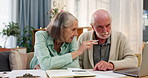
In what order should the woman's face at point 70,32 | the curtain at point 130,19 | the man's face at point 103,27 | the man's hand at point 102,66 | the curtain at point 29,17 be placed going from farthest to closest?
1. the curtain at point 29,17
2. the curtain at point 130,19
3. the man's face at point 103,27
4. the woman's face at point 70,32
5. the man's hand at point 102,66

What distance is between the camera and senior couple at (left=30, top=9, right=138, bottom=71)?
1580 mm

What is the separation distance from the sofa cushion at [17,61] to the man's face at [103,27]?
798 millimetres

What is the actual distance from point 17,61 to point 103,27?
0.89 m

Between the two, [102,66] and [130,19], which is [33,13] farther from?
[102,66]

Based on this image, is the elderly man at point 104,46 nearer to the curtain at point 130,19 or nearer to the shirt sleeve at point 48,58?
the shirt sleeve at point 48,58

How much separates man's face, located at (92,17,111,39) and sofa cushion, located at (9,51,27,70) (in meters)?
0.80

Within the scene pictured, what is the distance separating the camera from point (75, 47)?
1.80 m

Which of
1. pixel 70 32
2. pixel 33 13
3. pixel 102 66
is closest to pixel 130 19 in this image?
pixel 70 32

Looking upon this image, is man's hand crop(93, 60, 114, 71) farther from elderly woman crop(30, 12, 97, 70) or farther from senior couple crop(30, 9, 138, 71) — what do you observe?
elderly woman crop(30, 12, 97, 70)

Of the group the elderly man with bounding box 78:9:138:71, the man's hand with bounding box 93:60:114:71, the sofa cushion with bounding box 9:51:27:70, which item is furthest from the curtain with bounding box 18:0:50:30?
the man's hand with bounding box 93:60:114:71

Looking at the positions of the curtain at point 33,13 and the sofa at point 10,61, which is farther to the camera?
the curtain at point 33,13

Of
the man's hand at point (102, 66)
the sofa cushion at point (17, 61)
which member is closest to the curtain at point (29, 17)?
the sofa cushion at point (17, 61)

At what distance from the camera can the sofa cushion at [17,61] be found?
204cm

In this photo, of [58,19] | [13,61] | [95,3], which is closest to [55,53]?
[58,19]
